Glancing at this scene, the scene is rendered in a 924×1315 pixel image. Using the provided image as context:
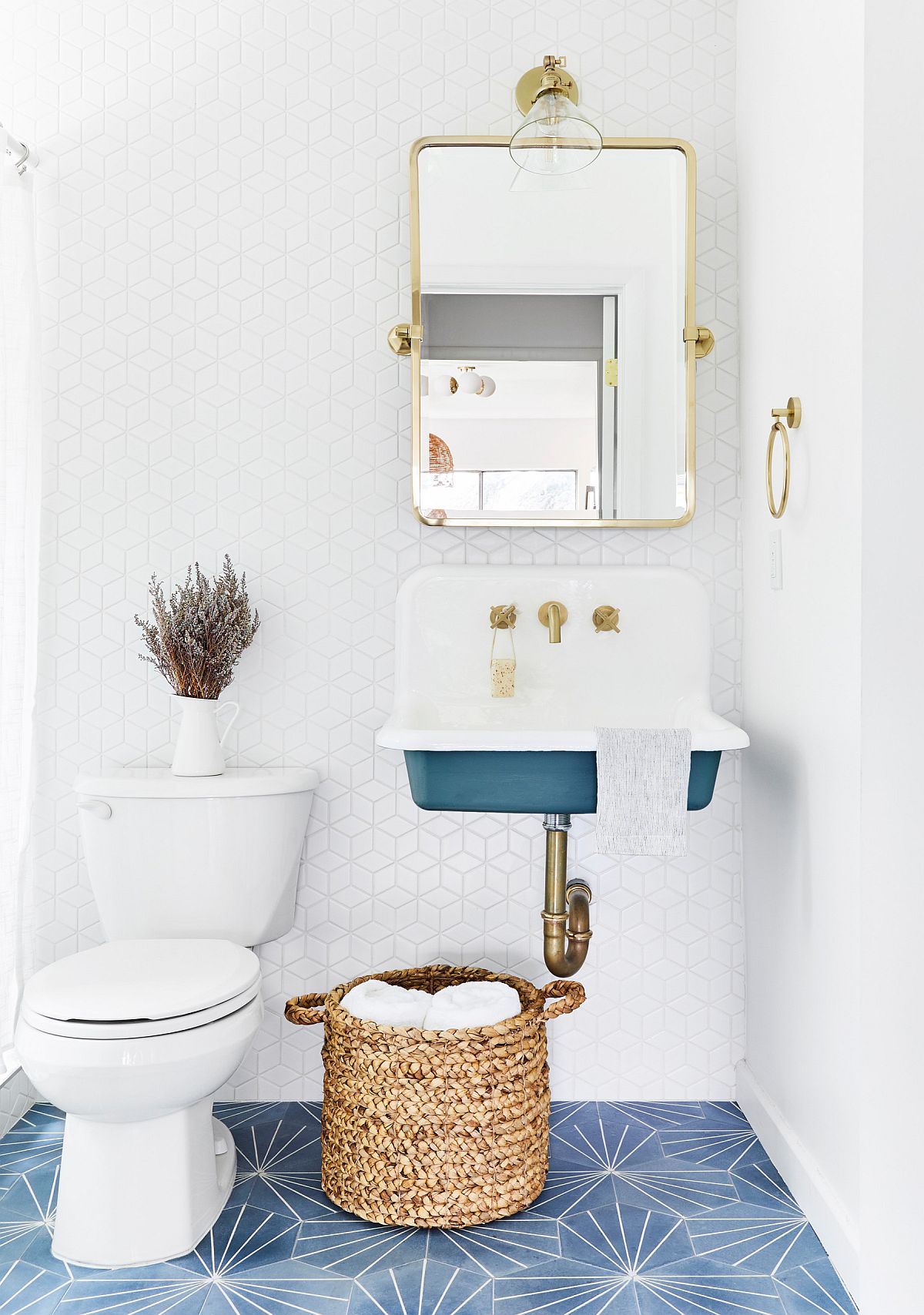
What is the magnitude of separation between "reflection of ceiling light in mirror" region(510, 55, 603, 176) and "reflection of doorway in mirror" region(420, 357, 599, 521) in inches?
14.3

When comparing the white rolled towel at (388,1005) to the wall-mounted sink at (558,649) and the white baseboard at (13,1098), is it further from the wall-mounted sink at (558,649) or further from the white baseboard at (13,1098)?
the white baseboard at (13,1098)

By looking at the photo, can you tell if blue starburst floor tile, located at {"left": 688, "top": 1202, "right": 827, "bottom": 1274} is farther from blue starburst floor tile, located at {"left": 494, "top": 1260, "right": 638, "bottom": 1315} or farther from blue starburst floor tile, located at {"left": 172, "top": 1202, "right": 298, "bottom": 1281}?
blue starburst floor tile, located at {"left": 172, "top": 1202, "right": 298, "bottom": 1281}

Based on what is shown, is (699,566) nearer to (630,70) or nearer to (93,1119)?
(630,70)

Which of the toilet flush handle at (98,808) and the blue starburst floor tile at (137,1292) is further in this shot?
the toilet flush handle at (98,808)

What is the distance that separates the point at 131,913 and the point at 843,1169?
128 cm

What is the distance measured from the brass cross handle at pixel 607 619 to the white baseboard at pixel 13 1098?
146 centimetres

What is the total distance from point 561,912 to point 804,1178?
0.59 metres

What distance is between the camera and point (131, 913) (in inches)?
72.9

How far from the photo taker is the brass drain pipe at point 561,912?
73.5 inches

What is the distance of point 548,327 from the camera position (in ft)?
6.51

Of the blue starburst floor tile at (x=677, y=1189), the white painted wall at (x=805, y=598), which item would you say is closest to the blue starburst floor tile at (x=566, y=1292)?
the blue starburst floor tile at (x=677, y=1189)

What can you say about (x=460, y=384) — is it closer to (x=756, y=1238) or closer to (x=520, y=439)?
(x=520, y=439)

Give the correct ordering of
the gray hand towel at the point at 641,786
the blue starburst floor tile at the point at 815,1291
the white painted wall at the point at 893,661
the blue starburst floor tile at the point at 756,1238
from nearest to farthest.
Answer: the white painted wall at the point at 893,661 < the blue starburst floor tile at the point at 815,1291 < the blue starburst floor tile at the point at 756,1238 < the gray hand towel at the point at 641,786

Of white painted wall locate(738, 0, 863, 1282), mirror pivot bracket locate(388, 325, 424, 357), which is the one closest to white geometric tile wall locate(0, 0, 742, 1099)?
mirror pivot bracket locate(388, 325, 424, 357)
